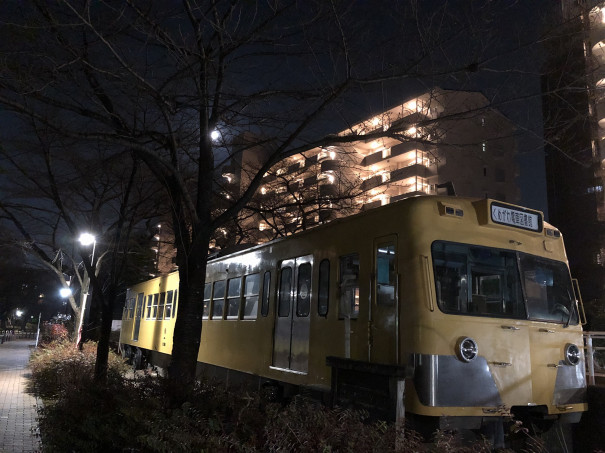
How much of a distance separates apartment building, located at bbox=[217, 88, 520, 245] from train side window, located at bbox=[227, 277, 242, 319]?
150 centimetres

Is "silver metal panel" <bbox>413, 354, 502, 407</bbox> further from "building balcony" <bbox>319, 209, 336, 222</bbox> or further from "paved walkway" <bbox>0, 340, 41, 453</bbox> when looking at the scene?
"building balcony" <bbox>319, 209, 336, 222</bbox>

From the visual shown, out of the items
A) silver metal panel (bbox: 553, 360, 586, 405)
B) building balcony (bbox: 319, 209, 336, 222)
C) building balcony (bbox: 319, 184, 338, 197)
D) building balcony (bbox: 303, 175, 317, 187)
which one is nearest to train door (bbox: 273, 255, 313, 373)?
silver metal panel (bbox: 553, 360, 586, 405)

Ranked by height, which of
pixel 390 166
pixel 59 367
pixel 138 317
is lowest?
pixel 59 367

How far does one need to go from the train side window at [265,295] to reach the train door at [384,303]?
2.90 meters

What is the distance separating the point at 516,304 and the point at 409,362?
1.50 meters

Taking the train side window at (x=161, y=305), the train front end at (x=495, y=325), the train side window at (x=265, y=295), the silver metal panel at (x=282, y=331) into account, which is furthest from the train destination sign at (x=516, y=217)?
the train side window at (x=161, y=305)

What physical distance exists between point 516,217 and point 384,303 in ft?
6.28

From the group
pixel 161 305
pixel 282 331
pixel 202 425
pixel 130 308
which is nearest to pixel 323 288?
pixel 282 331

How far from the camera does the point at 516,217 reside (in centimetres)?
588

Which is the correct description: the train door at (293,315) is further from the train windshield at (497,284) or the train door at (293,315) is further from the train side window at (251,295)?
the train windshield at (497,284)

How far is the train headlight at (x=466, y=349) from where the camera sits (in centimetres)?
497

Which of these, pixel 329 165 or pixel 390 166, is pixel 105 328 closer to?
pixel 329 165

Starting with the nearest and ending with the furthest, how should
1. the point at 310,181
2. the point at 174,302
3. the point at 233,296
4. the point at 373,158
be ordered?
the point at 233,296
the point at 174,302
the point at 310,181
the point at 373,158

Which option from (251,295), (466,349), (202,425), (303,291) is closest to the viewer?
(202,425)
